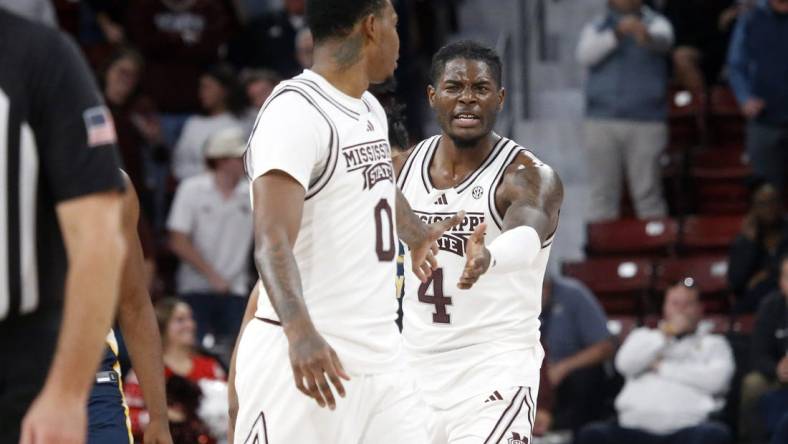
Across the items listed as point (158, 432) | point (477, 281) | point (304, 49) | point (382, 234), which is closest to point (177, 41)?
point (304, 49)

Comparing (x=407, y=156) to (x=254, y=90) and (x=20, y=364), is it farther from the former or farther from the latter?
(x=254, y=90)

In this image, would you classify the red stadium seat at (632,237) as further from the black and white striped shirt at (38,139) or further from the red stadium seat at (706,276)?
the black and white striped shirt at (38,139)

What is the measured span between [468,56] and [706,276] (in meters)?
6.27

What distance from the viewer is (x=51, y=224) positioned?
351 centimetres

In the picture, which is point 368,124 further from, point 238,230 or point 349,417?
point 238,230

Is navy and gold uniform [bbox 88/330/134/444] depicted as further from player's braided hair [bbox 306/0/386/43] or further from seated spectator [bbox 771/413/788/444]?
seated spectator [bbox 771/413/788/444]

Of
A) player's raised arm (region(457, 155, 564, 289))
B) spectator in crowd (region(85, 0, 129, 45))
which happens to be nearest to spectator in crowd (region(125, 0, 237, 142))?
spectator in crowd (region(85, 0, 129, 45))

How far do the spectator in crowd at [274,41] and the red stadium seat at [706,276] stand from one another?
141 inches

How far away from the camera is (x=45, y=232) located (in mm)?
3510

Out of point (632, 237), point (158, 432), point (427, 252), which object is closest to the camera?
point (158, 432)

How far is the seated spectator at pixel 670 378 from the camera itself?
10.0 meters

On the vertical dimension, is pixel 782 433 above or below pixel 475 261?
below

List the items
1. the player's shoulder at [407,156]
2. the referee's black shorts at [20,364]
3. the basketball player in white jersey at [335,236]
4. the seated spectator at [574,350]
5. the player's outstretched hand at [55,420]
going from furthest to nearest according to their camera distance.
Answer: the seated spectator at [574,350]
the player's shoulder at [407,156]
the basketball player in white jersey at [335,236]
the referee's black shorts at [20,364]
the player's outstretched hand at [55,420]

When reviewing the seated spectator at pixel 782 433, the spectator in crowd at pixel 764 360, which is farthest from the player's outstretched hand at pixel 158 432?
the spectator in crowd at pixel 764 360
